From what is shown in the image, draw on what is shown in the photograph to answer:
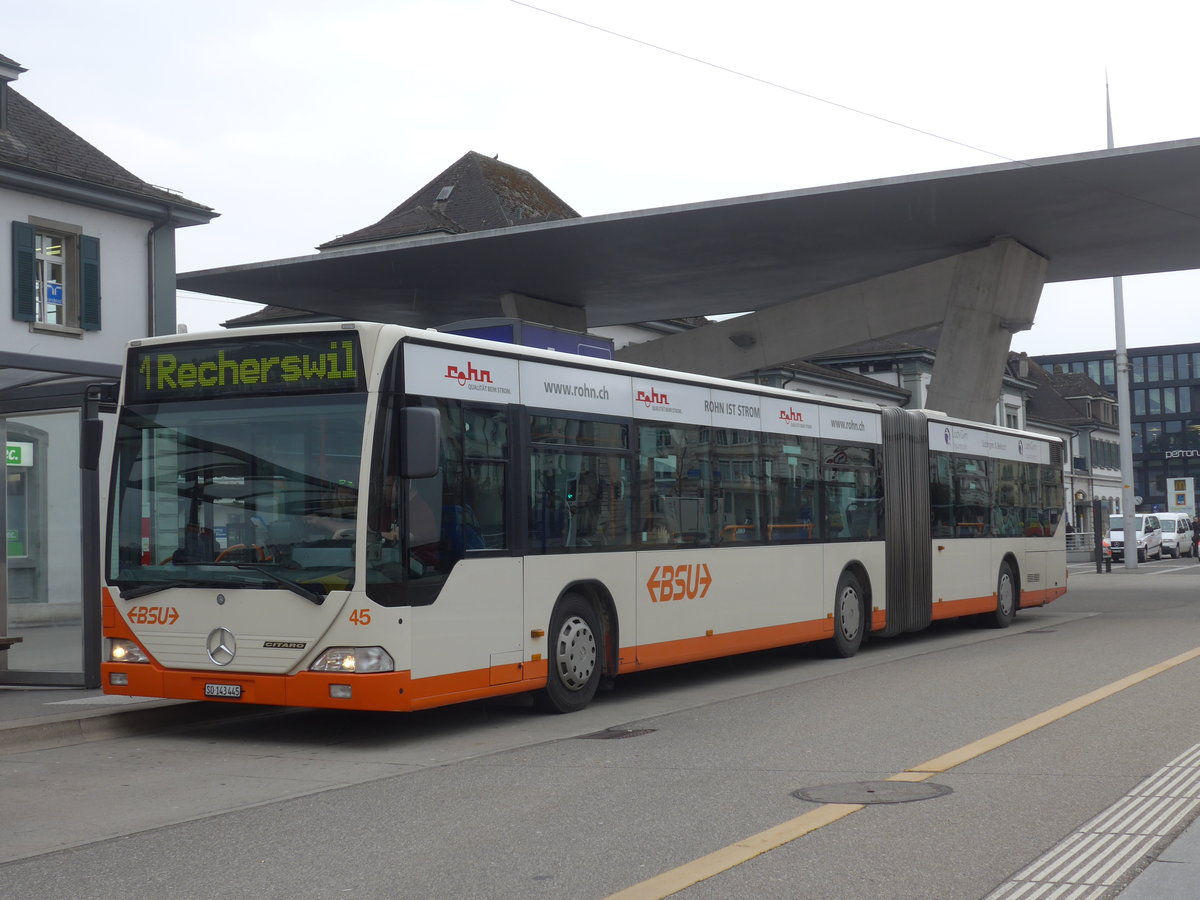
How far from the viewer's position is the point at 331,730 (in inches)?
432

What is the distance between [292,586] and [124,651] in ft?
5.57

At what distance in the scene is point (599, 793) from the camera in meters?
7.81

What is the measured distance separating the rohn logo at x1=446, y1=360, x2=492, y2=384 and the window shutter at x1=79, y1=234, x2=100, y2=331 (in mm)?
19062

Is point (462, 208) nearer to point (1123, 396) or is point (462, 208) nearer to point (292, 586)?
point (1123, 396)

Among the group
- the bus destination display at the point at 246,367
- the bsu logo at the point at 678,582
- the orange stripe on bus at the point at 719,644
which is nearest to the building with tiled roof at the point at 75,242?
the bus destination display at the point at 246,367

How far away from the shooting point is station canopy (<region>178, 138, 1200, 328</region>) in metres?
23.5

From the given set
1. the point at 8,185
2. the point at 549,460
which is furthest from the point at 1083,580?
the point at 549,460

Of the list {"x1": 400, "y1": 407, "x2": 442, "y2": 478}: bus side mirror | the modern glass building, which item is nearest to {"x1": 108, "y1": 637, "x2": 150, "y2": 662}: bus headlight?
{"x1": 400, "y1": 407, "x2": 442, "y2": 478}: bus side mirror

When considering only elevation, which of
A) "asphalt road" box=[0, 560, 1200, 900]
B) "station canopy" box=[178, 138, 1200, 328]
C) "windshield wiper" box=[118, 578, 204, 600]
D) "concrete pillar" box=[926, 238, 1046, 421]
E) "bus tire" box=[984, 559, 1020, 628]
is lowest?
"asphalt road" box=[0, 560, 1200, 900]

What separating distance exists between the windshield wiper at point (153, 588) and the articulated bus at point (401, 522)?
0.02 m

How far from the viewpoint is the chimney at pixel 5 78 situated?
27.5 meters

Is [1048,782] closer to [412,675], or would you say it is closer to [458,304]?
[412,675]

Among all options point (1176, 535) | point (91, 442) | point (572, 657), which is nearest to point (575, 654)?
point (572, 657)

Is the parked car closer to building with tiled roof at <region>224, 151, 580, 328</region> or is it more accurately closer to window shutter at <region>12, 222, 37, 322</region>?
building with tiled roof at <region>224, 151, 580, 328</region>
